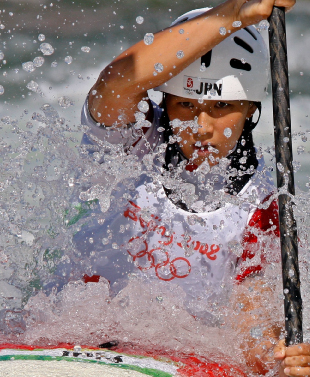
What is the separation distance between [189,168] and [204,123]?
0.83ft

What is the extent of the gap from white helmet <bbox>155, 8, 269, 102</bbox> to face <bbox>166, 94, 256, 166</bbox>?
0.14 ft

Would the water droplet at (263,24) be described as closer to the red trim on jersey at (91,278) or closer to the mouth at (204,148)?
the mouth at (204,148)

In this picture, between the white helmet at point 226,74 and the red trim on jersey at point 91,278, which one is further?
the red trim on jersey at point 91,278

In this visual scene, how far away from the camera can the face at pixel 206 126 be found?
2.22 meters

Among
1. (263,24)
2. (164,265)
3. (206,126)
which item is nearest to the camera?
(263,24)

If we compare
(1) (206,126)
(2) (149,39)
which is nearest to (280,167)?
(1) (206,126)

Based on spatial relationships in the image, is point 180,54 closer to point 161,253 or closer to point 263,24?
point 263,24

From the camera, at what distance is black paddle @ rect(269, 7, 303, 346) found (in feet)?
5.84

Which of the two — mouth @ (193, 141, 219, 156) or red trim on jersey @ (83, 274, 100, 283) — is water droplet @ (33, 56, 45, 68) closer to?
mouth @ (193, 141, 219, 156)

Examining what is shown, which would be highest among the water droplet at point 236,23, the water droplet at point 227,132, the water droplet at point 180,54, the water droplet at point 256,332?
the water droplet at point 236,23

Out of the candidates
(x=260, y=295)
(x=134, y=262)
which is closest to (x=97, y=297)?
(x=134, y=262)

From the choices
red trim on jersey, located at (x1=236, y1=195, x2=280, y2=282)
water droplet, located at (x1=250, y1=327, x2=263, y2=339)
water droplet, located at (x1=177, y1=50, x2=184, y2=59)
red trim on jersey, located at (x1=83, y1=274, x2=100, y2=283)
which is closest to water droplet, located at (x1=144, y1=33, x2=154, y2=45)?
water droplet, located at (x1=177, y1=50, x2=184, y2=59)

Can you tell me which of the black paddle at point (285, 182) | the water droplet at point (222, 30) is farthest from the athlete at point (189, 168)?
the black paddle at point (285, 182)

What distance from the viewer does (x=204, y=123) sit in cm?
220
